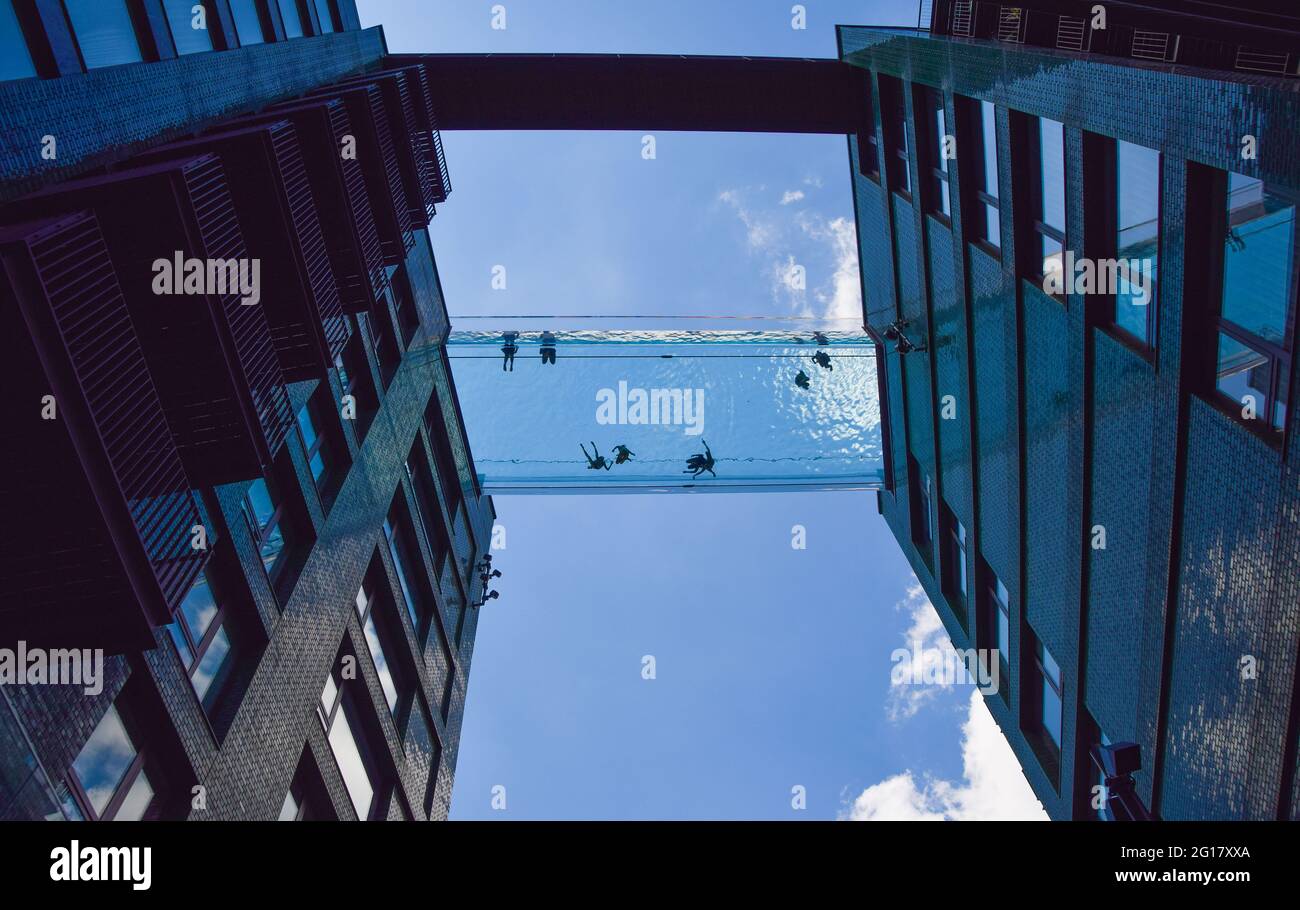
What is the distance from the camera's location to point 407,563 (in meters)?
16.7

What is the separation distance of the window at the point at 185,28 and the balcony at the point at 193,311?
11.5 feet

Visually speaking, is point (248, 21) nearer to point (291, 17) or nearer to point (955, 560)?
point (291, 17)

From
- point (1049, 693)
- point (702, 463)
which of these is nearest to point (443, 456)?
point (702, 463)

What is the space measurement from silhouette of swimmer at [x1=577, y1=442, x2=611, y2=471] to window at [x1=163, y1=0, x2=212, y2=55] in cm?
1026

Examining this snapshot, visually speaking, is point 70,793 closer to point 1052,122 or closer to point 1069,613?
point 1069,613

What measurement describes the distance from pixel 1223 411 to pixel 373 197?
11.6 metres

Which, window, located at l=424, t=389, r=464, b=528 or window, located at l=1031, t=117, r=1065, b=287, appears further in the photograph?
window, located at l=424, t=389, r=464, b=528

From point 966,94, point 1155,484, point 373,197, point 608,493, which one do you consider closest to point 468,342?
point 608,493

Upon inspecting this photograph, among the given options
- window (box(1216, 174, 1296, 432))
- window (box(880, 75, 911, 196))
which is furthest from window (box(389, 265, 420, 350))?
window (box(1216, 174, 1296, 432))

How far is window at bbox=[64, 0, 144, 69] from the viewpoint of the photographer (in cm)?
815

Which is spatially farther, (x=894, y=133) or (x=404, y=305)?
(x=404, y=305)

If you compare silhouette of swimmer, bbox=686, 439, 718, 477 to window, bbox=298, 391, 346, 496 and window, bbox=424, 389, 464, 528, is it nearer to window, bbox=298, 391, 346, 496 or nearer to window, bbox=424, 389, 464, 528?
window, bbox=424, 389, 464, 528

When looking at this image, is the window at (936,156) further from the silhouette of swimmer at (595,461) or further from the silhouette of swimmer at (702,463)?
the silhouette of swimmer at (595,461)

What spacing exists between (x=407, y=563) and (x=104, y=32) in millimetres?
10410
